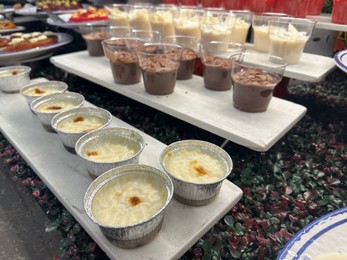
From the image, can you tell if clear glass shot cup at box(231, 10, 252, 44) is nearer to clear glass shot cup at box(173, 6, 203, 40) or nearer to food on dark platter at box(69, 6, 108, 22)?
clear glass shot cup at box(173, 6, 203, 40)

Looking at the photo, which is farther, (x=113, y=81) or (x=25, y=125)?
(x=113, y=81)

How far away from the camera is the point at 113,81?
4.96 feet

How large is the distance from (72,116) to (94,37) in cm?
91

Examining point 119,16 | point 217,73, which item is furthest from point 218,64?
point 119,16

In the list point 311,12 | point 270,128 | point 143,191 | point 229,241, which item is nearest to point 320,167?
point 270,128

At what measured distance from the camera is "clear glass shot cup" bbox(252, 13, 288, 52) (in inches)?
62.0

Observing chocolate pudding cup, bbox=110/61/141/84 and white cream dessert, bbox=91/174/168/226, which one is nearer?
white cream dessert, bbox=91/174/168/226

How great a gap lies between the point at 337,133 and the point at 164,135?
2.87ft

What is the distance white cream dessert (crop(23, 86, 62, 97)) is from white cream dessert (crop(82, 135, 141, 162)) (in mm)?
566

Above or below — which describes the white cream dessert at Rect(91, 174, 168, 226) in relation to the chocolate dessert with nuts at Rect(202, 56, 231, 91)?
below

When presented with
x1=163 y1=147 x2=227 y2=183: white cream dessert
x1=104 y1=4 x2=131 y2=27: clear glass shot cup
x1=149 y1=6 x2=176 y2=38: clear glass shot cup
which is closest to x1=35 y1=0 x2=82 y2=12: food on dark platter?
x1=104 y1=4 x2=131 y2=27: clear glass shot cup

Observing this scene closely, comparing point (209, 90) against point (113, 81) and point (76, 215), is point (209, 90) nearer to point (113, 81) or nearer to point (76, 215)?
point (113, 81)

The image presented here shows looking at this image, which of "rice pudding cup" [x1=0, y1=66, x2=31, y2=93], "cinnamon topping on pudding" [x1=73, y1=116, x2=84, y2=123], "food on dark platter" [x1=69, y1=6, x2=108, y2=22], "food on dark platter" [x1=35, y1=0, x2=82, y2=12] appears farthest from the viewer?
"food on dark platter" [x1=35, y1=0, x2=82, y2=12]

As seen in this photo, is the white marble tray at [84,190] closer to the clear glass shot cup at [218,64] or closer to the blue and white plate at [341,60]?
the clear glass shot cup at [218,64]
